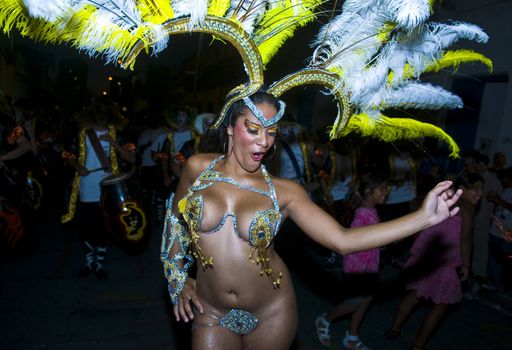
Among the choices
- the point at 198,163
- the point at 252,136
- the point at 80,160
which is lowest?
the point at 80,160

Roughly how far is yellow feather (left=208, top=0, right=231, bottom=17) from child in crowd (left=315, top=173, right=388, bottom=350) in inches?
96.0

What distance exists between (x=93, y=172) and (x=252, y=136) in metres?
→ 3.72

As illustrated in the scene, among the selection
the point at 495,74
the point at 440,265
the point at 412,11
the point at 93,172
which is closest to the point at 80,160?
the point at 93,172

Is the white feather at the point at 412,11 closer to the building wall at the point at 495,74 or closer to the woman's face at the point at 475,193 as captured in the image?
the woman's face at the point at 475,193

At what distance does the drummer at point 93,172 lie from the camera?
5594mm

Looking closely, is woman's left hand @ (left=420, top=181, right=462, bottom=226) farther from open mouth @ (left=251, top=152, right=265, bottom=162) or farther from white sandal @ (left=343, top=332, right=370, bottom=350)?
white sandal @ (left=343, top=332, right=370, bottom=350)

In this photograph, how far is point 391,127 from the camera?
9.64 ft

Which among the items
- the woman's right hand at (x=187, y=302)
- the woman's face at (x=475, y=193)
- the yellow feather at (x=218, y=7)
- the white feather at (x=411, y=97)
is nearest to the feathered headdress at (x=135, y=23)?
the yellow feather at (x=218, y=7)

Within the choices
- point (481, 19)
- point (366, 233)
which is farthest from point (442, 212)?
point (481, 19)

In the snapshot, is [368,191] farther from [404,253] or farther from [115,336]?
[404,253]

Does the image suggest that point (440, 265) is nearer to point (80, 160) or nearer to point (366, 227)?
point (366, 227)

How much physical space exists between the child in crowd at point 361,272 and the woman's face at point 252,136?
1.98m

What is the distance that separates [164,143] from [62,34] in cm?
582

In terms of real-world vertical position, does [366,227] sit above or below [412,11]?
below
